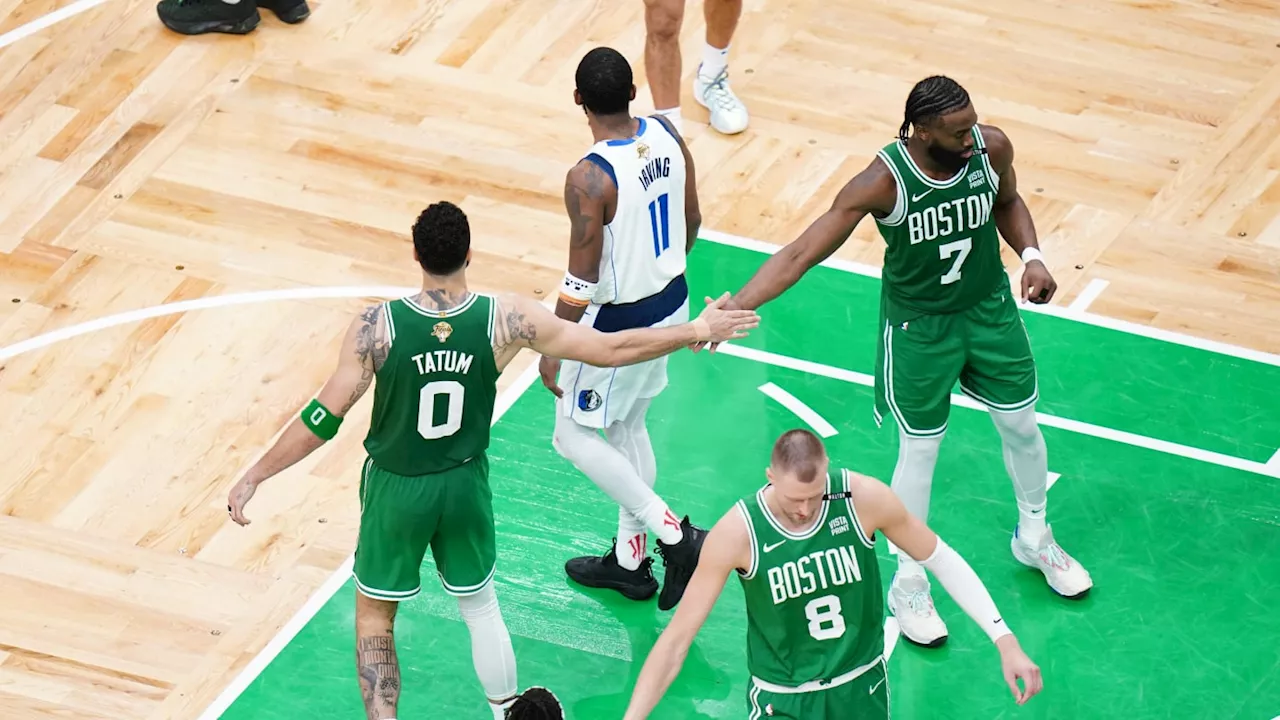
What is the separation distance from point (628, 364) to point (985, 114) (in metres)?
4.85

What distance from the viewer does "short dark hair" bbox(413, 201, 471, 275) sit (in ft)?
21.2

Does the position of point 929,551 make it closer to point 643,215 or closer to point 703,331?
point 703,331

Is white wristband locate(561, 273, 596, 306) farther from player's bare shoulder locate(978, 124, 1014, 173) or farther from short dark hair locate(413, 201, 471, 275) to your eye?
player's bare shoulder locate(978, 124, 1014, 173)

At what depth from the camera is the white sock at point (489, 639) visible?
23.4 feet

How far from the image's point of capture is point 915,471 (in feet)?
25.2

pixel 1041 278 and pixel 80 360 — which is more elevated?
pixel 1041 278

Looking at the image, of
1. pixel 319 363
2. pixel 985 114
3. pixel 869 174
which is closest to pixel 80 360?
pixel 319 363

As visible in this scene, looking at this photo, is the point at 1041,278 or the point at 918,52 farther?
the point at 918,52

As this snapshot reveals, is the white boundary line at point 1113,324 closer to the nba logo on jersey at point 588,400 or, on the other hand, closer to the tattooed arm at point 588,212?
the nba logo on jersey at point 588,400

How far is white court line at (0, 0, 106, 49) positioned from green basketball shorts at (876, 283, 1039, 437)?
662 cm

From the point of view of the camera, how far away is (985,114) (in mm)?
11109

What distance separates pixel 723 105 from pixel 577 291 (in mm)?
3952

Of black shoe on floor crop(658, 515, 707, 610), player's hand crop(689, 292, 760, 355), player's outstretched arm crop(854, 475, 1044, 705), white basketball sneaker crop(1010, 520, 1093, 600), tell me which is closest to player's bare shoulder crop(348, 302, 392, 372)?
player's hand crop(689, 292, 760, 355)

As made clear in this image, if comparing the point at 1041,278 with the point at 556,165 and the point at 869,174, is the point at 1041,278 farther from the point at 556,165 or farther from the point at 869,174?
the point at 556,165
